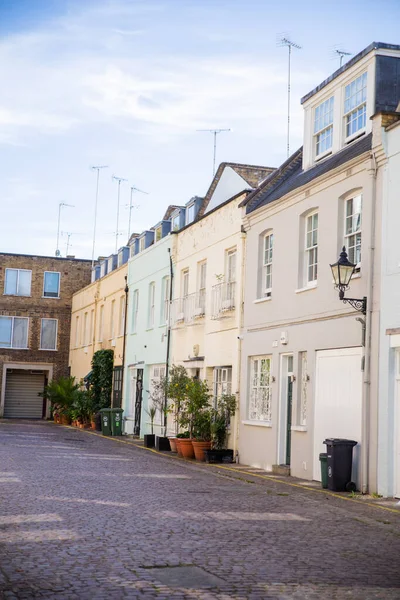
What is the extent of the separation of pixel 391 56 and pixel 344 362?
21.0 feet

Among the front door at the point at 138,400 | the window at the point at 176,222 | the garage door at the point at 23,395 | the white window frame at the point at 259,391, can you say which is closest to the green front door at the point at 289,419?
the white window frame at the point at 259,391

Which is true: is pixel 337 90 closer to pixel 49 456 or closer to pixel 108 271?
pixel 49 456

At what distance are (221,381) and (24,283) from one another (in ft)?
92.5

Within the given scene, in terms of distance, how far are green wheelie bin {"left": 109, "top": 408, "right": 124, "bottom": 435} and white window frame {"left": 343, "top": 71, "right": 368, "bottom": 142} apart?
1696cm

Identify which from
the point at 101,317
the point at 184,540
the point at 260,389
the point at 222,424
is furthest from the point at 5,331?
the point at 184,540

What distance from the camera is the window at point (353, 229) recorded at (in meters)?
Result: 16.5

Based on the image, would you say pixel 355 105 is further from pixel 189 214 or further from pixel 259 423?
pixel 189 214

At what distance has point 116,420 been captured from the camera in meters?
32.8

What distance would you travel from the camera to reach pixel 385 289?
1506 cm

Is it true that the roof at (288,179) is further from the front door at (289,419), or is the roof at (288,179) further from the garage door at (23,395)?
the garage door at (23,395)

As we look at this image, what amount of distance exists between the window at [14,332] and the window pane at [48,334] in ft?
3.22

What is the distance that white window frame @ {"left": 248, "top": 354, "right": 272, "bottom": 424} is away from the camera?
66.9 ft

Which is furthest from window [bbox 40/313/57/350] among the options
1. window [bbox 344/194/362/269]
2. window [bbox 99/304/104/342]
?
window [bbox 344/194/362/269]

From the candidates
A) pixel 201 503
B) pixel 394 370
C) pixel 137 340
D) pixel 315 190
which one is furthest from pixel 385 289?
pixel 137 340
